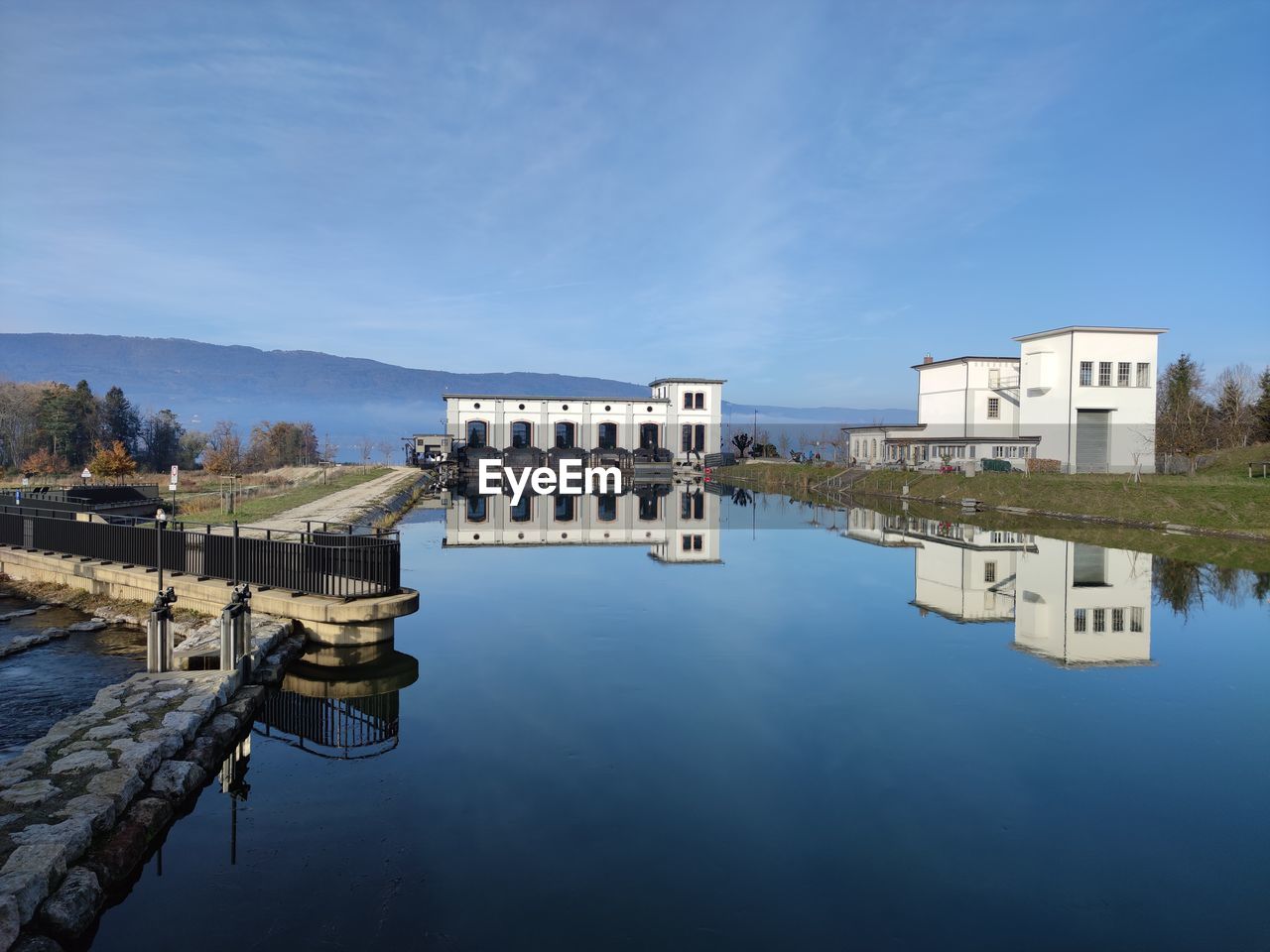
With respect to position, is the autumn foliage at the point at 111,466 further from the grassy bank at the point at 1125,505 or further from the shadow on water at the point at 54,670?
the grassy bank at the point at 1125,505

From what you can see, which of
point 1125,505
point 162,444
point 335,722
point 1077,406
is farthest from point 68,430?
point 1077,406

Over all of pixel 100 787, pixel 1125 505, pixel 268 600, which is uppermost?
pixel 1125 505

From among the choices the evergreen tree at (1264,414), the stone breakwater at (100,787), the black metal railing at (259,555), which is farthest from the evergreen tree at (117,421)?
the evergreen tree at (1264,414)

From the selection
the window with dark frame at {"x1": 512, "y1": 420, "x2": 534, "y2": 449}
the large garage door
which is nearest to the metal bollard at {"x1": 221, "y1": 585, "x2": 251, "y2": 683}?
the large garage door

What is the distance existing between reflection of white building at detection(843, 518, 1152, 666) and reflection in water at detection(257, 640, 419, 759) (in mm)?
11141

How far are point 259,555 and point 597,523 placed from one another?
22066 millimetres

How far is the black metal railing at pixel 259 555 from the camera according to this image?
13516 mm

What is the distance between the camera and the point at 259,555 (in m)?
14.3

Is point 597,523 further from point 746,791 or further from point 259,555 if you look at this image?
point 746,791

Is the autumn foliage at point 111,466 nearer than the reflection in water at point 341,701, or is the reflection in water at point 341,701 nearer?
the reflection in water at point 341,701

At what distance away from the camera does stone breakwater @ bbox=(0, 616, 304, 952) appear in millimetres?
5484

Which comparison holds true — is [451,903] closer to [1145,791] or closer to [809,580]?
[1145,791]

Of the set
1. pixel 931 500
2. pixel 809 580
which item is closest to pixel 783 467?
pixel 931 500

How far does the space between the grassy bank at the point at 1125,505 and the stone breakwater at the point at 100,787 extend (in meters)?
27.3
